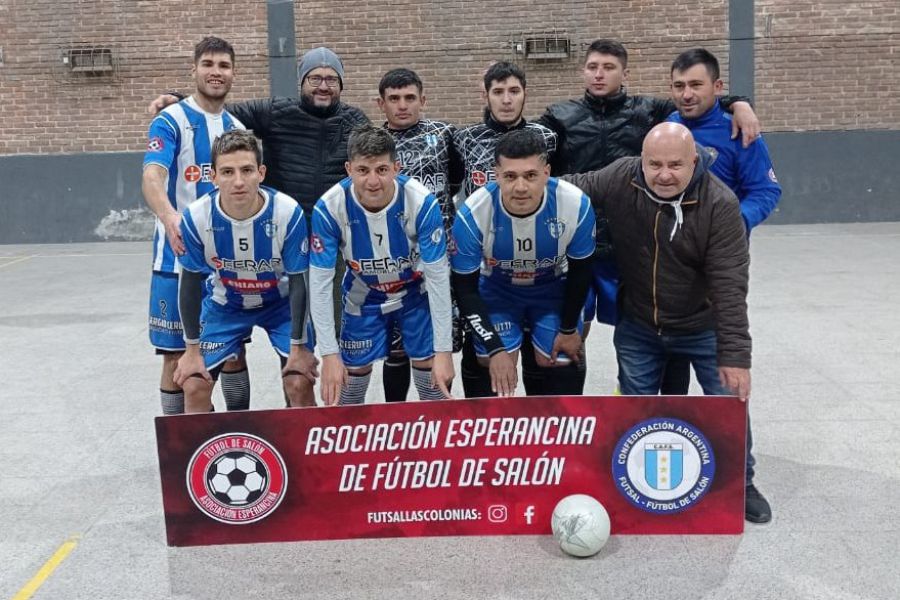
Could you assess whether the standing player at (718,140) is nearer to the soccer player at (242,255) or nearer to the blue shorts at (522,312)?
the blue shorts at (522,312)

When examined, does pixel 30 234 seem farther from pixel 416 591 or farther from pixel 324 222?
pixel 416 591

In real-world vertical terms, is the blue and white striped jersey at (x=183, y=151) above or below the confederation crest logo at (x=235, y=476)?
above

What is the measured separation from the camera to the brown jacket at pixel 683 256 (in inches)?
142

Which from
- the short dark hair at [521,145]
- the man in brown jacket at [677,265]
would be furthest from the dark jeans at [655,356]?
the short dark hair at [521,145]

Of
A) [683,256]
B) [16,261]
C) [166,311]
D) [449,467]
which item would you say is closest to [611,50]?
[683,256]

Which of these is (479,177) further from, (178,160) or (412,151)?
(178,160)

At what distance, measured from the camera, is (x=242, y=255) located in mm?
4047

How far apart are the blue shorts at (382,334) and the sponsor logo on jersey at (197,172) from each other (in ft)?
3.43

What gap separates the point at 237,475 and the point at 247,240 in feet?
3.43

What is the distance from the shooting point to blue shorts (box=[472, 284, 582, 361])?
4.27m

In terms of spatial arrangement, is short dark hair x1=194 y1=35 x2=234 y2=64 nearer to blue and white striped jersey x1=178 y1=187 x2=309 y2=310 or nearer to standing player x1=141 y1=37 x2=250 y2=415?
standing player x1=141 y1=37 x2=250 y2=415

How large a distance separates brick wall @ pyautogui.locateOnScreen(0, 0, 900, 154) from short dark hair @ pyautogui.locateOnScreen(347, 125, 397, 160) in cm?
1048

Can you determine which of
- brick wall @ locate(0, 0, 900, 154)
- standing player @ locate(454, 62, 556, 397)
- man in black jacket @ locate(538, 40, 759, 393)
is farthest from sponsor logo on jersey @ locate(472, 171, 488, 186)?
brick wall @ locate(0, 0, 900, 154)

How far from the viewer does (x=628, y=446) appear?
3561 mm
